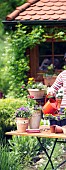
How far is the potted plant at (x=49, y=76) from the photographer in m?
12.6

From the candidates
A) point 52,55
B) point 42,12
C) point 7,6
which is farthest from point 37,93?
point 7,6

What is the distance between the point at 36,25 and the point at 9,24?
0.61 metres

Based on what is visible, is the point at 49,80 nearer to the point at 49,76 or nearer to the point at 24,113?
the point at 49,76

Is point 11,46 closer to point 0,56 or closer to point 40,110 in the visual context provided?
point 0,56

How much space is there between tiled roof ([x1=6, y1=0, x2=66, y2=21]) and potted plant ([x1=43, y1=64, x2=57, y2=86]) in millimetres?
1083

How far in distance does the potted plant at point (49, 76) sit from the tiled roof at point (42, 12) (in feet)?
3.55

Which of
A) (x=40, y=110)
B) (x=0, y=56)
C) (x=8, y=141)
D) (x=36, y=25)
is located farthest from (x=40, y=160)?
(x=0, y=56)

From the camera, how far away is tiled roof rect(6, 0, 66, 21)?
12.8 m

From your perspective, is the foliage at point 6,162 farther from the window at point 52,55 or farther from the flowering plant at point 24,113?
the window at point 52,55

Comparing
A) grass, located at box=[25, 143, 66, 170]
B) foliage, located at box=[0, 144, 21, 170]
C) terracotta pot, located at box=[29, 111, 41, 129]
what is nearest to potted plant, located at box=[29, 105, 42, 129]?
terracotta pot, located at box=[29, 111, 41, 129]

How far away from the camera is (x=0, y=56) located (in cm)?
1581

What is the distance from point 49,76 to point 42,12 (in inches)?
57.6

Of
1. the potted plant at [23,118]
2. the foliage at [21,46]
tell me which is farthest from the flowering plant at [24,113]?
the foliage at [21,46]

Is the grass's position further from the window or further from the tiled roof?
the tiled roof
